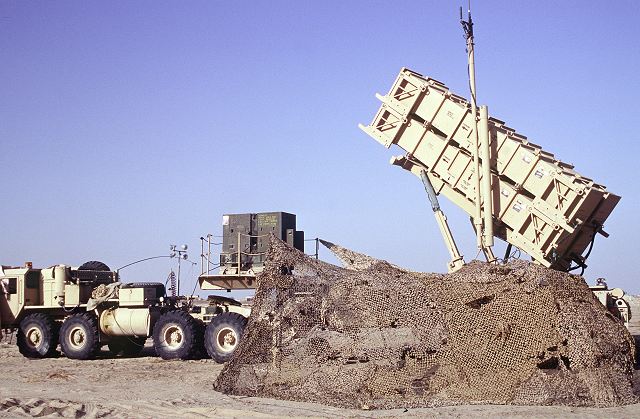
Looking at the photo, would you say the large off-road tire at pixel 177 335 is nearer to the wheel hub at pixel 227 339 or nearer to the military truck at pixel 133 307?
the military truck at pixel 133 307

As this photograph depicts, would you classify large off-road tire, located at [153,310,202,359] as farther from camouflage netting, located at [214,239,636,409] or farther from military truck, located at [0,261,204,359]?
camouflage netting, located at [214,239,636,409]

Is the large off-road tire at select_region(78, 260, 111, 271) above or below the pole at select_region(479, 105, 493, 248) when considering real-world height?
below

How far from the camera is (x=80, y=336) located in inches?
779

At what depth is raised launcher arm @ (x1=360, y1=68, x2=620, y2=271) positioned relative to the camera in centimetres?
1475

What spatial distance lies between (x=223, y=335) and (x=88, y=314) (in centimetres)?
481

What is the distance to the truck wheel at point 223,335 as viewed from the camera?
1697 cm

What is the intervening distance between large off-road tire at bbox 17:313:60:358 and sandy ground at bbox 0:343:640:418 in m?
2.90

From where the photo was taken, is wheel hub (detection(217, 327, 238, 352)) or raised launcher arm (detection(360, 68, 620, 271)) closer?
raised launcher arm (detection(360, 68, 620, 271))

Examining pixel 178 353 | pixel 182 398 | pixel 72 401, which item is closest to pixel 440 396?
pixel 182 398

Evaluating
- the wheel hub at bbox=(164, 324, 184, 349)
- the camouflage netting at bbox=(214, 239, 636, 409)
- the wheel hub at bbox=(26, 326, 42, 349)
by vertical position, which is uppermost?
the camouflage netting at bbox=(214, 239, 636, 409)

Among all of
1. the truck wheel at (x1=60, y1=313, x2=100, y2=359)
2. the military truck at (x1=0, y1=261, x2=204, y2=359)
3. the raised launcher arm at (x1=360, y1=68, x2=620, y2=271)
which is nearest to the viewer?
the raised launcher arm at (x1=360, y1=68, x2=620, y2=271)

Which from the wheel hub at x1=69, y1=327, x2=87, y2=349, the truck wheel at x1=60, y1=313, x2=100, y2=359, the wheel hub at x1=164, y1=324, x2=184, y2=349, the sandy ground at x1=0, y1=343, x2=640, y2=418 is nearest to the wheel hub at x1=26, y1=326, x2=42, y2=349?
the truck wheel at x1=60, y1=313, x2=100, y2=359

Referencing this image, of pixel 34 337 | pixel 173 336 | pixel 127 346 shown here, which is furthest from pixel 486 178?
pixel 34 337

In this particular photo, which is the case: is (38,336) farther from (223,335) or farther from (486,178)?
(486,178)
